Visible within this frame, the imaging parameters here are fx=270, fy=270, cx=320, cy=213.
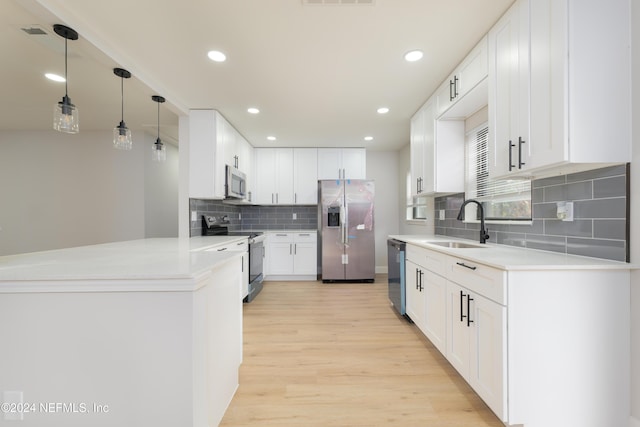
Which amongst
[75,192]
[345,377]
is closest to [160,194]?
[75,192]

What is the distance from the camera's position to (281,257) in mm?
4715

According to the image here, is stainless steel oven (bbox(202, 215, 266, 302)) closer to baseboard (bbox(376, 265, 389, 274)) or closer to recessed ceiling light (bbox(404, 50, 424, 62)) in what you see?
baseboard (bbox(376, 265, 389, 274))

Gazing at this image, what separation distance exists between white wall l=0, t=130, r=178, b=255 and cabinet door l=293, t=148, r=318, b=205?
8.24ft

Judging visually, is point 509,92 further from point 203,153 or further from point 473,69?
point 203,153

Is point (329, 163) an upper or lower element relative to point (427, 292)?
upper

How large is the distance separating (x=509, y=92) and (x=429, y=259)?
1.31 m

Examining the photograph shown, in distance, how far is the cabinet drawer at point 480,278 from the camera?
4.41ft

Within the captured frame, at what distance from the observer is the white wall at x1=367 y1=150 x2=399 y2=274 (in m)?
5.38

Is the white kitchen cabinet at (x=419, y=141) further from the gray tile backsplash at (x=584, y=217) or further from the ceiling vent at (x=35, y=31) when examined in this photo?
the ceiling vent at (x=35, y=31)

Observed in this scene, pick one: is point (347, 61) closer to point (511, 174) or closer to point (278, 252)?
point (511, 174)

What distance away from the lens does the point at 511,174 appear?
1.69 meters

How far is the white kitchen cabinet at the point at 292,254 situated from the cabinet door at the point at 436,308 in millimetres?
2577

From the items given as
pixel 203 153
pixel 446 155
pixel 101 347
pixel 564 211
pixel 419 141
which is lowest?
pixel 101 347

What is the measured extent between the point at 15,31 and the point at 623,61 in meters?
3.70
